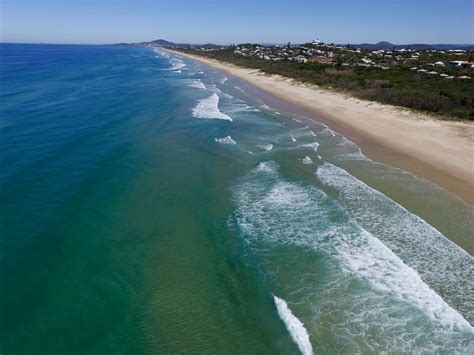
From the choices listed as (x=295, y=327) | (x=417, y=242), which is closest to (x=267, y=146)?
(x=417, y=242)

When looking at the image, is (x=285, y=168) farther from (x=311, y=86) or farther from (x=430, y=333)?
(x=311, y=86)

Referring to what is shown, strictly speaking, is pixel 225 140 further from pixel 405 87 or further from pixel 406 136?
pixel 405 87

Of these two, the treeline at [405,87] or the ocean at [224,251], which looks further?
the treeline at [405,87]

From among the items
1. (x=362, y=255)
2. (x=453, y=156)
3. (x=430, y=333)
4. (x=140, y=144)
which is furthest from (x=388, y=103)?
(x=430, y=333)

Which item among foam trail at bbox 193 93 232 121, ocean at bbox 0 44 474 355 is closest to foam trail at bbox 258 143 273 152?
ocean at bbox 0 44 474 355

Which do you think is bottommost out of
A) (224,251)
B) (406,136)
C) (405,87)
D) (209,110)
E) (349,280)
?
(209,110)

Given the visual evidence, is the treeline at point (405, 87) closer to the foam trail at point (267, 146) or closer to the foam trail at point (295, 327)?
the foam trail at point (267, 146)

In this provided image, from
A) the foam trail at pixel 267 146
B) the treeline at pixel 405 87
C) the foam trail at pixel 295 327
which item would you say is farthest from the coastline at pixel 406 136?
the foam trail at pixel 295 327
